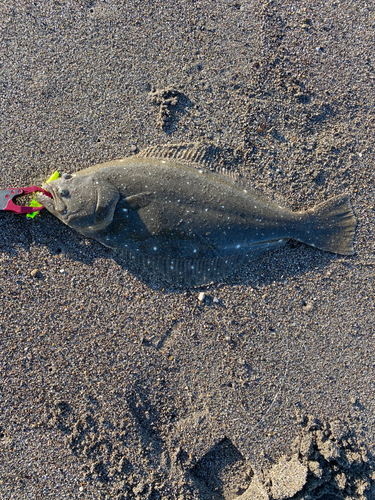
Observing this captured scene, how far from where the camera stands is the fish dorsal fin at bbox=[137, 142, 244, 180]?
3.04 m

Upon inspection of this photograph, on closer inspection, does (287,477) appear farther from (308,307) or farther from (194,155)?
(194,155)

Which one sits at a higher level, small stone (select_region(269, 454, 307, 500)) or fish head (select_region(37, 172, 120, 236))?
fish head (select_region(37, 172, 120, 236))

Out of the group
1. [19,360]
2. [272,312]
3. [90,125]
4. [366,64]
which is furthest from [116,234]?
[366,64]

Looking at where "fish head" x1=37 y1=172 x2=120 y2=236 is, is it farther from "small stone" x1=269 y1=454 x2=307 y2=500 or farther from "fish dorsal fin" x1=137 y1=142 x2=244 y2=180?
"small stone" x1=269 y1=454 x2=307 y2=500

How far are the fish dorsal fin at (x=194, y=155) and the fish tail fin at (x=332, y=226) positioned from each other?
0.89 m

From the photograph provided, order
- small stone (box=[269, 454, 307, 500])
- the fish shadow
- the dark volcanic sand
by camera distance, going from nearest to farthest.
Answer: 1. small stone (box=[269, 454, 307, 500])
2. the dark volcanic sand
3. the fish shadow

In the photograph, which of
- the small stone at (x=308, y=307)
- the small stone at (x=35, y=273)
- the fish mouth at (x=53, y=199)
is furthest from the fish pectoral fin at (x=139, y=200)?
the small stone at (x=308, y=307)

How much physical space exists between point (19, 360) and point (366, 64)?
471 centimetres

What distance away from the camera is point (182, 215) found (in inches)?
113

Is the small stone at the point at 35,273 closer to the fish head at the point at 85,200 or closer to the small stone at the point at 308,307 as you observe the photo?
the fish head at the point at 85,200

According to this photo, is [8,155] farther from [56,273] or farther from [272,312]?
[272,312]

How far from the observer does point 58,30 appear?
10.2 ft

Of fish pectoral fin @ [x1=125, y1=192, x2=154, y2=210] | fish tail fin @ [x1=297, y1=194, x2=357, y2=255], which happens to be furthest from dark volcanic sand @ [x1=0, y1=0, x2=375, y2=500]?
fish pectoral fin @ [x1=125, y1=192, x2=154, y2=210]

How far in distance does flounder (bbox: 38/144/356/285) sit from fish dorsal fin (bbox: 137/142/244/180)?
0.03ft
